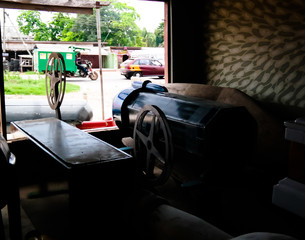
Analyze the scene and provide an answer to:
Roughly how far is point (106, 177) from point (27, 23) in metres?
5.81

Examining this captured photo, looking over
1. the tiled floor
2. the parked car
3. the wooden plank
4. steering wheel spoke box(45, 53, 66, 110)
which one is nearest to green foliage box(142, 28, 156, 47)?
the parked car

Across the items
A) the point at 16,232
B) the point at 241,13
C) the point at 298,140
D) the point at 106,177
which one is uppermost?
the point at 241,13

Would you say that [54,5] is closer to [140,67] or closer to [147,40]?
[140,67]

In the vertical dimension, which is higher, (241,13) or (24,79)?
(241,13)

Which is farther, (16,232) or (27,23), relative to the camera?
(27,23)

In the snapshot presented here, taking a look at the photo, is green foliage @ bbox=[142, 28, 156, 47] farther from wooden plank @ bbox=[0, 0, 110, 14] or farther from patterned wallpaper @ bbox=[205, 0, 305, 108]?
wooden plank @ bbox=[0, 0, 110, 14]

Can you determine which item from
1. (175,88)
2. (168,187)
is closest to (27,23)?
(175,88)

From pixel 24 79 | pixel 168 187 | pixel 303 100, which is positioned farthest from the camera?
pixel 24 79

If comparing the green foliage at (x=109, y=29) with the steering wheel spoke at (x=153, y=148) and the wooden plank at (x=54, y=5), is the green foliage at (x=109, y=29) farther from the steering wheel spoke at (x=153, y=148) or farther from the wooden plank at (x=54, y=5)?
the steering wheel spoke at (x=153, y=148)

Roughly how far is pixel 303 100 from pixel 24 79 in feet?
19.0

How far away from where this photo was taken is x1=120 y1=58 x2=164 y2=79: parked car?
9445 millimetres

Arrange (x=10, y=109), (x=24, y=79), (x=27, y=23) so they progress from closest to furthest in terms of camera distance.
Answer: (x=10, y=109)
(x=27, y=23)
(x=24, y=79)

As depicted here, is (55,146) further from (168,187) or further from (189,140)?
(168,187)

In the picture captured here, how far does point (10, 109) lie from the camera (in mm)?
5176
